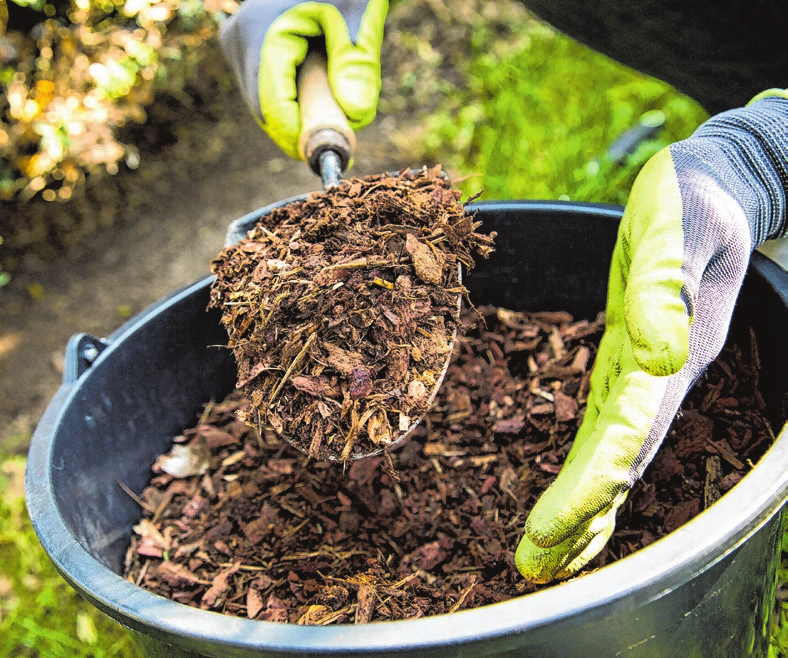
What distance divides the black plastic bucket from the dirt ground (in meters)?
1.06

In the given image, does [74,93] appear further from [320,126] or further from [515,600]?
[515,600]

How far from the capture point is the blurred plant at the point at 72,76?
7.75 feet

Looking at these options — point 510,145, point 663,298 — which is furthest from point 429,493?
point 510,145

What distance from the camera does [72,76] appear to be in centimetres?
246

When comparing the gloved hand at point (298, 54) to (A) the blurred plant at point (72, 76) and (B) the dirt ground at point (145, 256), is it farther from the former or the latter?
(B) the dirt ground at point (145, 256)

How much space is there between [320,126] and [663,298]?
0.85 m

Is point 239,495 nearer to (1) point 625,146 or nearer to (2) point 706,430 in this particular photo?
(2) point 706,430

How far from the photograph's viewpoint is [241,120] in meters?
3.26

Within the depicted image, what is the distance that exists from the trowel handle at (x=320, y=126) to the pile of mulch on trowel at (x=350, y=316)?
25 centimetres

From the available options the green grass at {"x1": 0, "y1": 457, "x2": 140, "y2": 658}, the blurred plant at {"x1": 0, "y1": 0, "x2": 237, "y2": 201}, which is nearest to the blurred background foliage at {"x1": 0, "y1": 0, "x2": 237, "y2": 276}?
the blurred plant at {"x1": 0, "y1": 0, "x2": 237, "y2": 201}

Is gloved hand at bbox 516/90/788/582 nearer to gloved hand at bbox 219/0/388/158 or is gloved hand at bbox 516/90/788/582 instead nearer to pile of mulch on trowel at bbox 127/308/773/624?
pile of mulch on trowel at bbox 127/308/773/624

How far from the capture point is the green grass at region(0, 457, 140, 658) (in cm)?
163

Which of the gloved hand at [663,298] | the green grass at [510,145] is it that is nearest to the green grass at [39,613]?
the green grass at [510,145]

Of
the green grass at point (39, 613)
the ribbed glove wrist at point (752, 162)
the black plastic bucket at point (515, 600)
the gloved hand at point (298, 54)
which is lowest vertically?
the green grass at point (39, 613)
